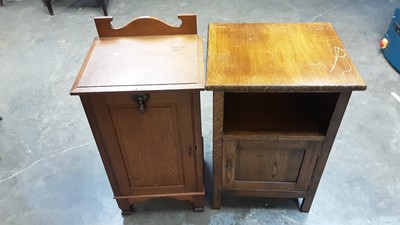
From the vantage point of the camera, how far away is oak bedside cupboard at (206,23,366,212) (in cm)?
85

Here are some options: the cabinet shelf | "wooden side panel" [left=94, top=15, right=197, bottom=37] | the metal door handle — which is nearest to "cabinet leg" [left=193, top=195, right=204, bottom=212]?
the cabinet shelf

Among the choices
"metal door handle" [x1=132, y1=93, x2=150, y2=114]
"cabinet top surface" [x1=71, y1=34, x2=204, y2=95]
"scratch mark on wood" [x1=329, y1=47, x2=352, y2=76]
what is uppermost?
"scratch mark on wood" [x1=329, y1=47, x2=352, y2=76]

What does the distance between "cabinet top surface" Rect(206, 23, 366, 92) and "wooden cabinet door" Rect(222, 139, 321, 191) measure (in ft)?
0.86

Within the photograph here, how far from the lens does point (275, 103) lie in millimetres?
1166

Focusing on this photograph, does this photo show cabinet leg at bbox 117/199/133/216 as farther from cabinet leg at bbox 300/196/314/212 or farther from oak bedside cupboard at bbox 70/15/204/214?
cabinet leg at bbox 300/196/314/212

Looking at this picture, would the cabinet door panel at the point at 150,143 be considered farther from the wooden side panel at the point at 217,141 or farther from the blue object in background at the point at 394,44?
the blue object in background at the point at 394,44

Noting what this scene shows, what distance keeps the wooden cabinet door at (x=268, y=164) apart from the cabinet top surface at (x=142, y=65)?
0.29 m

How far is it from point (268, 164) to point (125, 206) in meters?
0.63

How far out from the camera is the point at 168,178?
1192 millimetres

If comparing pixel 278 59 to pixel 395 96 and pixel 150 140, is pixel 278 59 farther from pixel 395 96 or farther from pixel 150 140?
pixel 395 96

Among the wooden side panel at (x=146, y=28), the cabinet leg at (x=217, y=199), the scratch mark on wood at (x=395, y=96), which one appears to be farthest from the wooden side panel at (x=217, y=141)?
the scratch mark on wood at (x=395, y=96)

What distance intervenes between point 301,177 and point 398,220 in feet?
1.69

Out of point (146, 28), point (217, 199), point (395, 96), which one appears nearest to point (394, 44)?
point (395, 96)

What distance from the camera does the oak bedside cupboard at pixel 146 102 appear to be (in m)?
0.90
